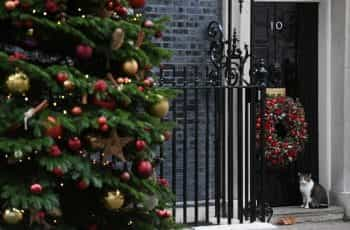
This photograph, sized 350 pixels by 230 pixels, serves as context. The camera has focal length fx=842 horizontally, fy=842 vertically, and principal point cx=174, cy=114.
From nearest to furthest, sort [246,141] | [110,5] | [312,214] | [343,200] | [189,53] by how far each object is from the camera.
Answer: [110,5] < [246,141] < [189,53] < [312,214] < [343,200]

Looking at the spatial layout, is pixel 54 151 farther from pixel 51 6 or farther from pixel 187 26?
pixel 187 26

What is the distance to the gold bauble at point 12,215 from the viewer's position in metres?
4.21

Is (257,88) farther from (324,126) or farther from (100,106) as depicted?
(100,106)

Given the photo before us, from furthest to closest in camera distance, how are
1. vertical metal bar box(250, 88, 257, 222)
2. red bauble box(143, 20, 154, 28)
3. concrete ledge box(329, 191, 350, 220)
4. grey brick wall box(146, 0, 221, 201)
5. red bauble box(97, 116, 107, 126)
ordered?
concrete ledge box(329, 191, 350, 220) → grey brick wall box(146, 0, 221, 201) → vertical metal bar box(250, 88, 257, 222) → red bauble box(143, 20, 154, 28) → red bauble box(97, 116, 107, 126)

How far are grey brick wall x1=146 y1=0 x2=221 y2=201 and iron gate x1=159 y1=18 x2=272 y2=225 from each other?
1cm

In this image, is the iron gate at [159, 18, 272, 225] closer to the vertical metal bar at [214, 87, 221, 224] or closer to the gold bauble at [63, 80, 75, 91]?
the vertical metal bar at [214, 87, 221, 224]

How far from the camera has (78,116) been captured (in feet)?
14.3

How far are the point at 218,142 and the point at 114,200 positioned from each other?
3.58 meters

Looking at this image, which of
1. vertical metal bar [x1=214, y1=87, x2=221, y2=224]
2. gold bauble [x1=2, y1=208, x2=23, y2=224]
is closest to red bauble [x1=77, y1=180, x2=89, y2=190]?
gold bauble [x1=2, y1=208, x2=23, y2=224]

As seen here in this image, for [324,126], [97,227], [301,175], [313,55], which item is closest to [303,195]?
[301,175]

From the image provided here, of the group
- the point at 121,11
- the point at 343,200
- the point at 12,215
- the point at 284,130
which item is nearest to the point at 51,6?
the point at 121,11

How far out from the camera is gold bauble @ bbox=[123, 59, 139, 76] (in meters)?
4.55

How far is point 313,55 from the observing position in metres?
9.66

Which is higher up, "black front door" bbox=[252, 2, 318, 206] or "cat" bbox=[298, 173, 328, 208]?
"black front door" bbox=[252, 2, 318, 206]
